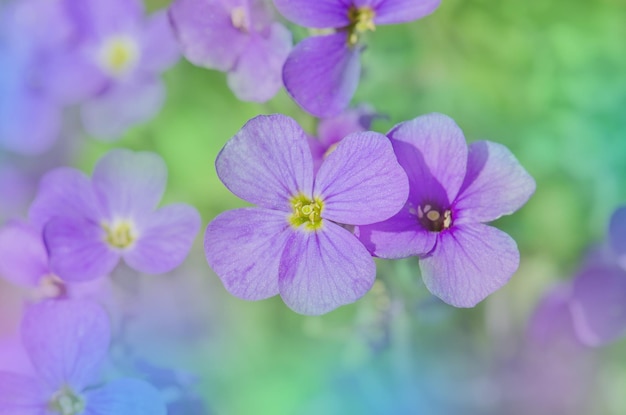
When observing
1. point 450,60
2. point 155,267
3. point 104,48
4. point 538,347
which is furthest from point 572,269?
point 104,48

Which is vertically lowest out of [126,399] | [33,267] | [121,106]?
[126,399]

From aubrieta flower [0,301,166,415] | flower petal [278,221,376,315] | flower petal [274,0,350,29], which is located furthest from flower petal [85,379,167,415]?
flower petal [274,0,350,29]

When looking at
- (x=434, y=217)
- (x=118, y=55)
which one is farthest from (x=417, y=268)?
(x=118, y=55)

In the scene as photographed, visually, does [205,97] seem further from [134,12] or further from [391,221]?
[391,221]

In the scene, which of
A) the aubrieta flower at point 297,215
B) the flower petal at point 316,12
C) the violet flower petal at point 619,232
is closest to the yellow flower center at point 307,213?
the aubrieta flower at point 297,215

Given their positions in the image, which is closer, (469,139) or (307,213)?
(307,213)

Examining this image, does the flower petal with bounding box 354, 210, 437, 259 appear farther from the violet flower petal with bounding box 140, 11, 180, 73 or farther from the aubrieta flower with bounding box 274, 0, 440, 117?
the violet flower petal with bounding box 140, 11, 180, 73

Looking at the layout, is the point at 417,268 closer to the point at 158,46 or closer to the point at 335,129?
the point at 335,129
